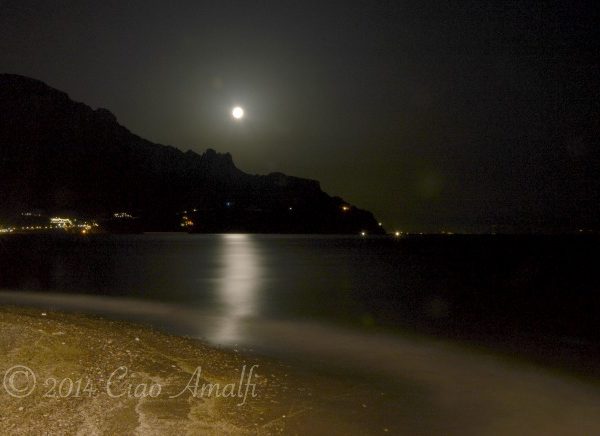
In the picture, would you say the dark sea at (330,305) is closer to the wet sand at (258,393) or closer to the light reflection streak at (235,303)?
the light reflection streak at (235,303)

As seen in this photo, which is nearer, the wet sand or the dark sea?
the wet sand

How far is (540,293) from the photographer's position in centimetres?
4069

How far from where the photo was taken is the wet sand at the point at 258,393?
8.30m

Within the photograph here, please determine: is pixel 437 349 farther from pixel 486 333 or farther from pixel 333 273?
pixel 333 273

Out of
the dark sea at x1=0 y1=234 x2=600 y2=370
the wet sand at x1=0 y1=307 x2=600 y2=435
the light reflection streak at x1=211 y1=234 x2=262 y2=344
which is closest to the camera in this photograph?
the wet sand at x1=0 y1=307 x2=600 y2=435

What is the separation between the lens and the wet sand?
830 cm

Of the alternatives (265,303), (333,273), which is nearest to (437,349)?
(265,303)

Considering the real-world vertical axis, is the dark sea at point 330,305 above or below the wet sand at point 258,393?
below

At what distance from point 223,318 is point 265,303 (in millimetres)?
6894

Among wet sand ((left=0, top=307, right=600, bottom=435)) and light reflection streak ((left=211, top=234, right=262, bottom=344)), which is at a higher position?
wet sand ((left=0, top=307, right=600, bottom=435))

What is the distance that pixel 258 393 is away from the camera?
10328mm

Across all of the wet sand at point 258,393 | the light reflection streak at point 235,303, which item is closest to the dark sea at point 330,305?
the light reflection streak at point 235,303

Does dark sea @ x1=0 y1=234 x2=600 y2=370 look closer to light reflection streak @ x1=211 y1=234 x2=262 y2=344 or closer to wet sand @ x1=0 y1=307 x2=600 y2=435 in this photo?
light reflection streak @ x1=211 y1=234 x2=262 y2=344

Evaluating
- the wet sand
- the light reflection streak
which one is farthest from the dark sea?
the wet sand
